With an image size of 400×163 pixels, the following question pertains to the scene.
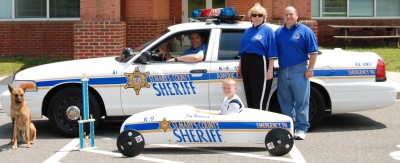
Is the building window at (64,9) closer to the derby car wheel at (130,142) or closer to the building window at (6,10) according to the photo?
the building window at (6,10)

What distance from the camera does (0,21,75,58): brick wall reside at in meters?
20.0

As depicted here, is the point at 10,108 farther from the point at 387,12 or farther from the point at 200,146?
the point at 387,12

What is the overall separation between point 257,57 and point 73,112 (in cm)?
248

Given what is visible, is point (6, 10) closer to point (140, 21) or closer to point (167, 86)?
point (140, 21)

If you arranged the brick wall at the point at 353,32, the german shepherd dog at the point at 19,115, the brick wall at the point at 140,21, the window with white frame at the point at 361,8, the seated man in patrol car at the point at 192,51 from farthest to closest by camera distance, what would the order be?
the window with white frame at the point at 361,8, the brick wall at the point at 353,32, the brick wall at the point at 140,21, the seated man in patrol car at the point at 192,51, the german shepherd dog at the point at 19,115

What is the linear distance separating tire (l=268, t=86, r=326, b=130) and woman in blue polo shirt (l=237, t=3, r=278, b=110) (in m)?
0.49

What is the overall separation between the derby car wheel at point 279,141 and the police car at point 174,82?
→ 61.4 inches

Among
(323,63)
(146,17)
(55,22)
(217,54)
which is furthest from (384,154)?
(55,22)

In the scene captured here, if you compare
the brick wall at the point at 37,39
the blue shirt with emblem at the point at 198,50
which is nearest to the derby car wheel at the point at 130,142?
the blue shirt with emblem at the point at 198,50

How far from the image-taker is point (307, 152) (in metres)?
8.80

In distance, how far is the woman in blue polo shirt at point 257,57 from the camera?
9617 millimetres

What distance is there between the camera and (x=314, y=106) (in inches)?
400

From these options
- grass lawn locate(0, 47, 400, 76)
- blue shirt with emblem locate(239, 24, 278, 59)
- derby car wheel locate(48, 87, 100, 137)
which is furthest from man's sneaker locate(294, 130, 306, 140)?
grass lawn locate(0, 47, 400, 76)

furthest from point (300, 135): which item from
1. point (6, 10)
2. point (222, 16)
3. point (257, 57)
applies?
point (6, 10)
